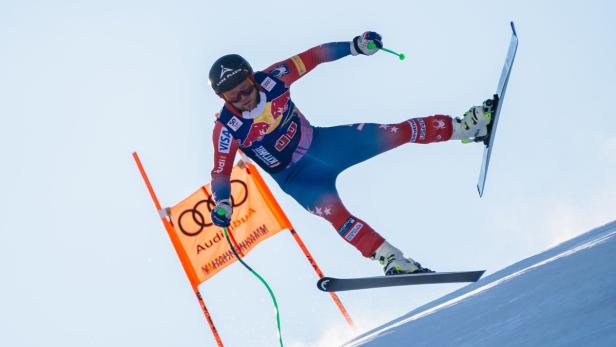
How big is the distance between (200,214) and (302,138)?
13.6ft

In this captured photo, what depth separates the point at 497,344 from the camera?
2826 millimetres

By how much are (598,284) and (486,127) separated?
304cm

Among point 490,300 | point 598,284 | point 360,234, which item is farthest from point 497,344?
point 360,234

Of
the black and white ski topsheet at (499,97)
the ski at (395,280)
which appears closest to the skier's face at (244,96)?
the ski at (395,280)

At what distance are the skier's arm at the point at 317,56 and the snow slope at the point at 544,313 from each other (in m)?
2.38

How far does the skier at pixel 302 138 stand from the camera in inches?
222

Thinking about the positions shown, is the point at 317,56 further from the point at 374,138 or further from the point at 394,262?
the point at 394,262

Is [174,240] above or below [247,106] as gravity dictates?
above

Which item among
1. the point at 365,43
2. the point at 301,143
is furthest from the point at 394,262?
the point at 365,43

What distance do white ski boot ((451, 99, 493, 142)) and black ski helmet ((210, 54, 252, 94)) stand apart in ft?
5.53

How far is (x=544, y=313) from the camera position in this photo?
298 cm

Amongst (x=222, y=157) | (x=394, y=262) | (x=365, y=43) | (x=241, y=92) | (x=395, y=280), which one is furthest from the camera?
(x=365, y=43)

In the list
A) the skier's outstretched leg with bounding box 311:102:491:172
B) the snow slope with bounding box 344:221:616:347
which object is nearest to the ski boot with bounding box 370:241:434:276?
the skier's outstretched leg with bounding box 311:102:491:172

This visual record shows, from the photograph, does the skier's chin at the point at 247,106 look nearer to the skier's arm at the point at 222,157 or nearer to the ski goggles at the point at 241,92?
the ski goggles at the point at 241,92
